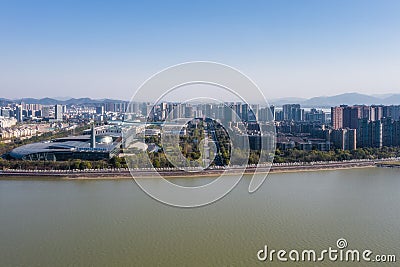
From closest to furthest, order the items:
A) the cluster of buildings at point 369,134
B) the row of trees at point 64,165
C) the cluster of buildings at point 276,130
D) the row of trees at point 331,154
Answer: the row of trees at point 64,165 < the cluster of buildings at point 276,130 < the row of trees at point 331,154 < the cluster of buildings at point 369,134

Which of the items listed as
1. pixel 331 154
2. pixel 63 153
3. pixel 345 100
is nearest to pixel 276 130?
pixel 331 154

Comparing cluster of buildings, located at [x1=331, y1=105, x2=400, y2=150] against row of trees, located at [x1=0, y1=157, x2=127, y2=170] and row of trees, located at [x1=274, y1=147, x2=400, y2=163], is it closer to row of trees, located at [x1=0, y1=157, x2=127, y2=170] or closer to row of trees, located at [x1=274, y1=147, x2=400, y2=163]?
row of trees, located at [x1=274, y1=147, x2=400, y2=163]

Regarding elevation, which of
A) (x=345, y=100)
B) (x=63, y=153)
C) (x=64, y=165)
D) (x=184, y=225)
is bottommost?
(x=184, y=225)

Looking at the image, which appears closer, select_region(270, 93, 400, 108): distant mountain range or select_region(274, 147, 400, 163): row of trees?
select_region(274, 147, 400, 163): row of trees

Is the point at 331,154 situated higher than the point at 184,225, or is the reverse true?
the point at 331,154

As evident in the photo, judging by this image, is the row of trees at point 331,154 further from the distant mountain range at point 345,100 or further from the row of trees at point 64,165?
the distant mountain range at point 345,100

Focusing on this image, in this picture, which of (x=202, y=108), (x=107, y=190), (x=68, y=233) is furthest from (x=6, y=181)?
(x=202, y=108)

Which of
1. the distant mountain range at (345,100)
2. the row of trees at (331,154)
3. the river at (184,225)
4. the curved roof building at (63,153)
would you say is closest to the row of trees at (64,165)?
the curved roof building at (63,153)

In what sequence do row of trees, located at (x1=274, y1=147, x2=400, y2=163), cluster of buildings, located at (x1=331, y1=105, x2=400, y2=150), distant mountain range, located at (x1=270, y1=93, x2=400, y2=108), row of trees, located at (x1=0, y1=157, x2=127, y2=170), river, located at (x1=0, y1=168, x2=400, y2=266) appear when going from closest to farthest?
river, located at (x1=0, y1=168, x2=400, y2=266) < row of trees, located at (x1=0, y1=157, x2=127, y2=170) < row of trees, located at (x1=274, y1=147, x2=400, y2=163) < cluster of buildings, located at (x1=331, y1=105, x2=400, y2=150) < distant mountain range, located at (x1=270, y1=93, x2=400, y2=108)

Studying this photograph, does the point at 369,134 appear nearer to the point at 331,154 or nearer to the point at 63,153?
the point at 331,154

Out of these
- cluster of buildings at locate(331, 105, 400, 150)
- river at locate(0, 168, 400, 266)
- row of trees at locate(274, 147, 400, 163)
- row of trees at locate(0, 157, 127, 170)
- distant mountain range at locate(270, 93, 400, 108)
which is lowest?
river at locate(0, 168, 400, 266)

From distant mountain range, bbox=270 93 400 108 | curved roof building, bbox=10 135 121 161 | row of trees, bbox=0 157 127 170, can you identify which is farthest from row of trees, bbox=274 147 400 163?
distant mountain range, bbox=270 93 400 108

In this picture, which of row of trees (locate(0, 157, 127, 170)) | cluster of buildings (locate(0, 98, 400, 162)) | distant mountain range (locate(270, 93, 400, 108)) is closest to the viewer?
row of trees (locate(0, 157, 127, 170))
